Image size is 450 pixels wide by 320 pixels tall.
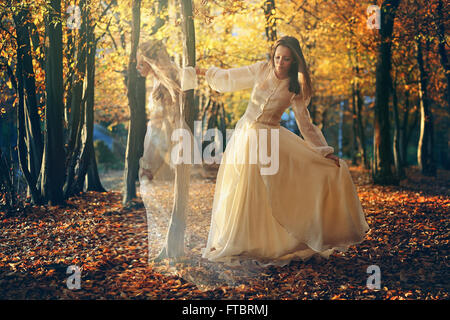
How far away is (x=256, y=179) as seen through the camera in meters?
4.91

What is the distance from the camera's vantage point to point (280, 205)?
194 inches

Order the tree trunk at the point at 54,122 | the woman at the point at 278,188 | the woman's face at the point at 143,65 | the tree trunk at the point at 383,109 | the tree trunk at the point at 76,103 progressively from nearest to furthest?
the woman at the point at 278,188, the woman's face at the point at 143,65, the tree trunk at the point at 54,122, the tree trunk at the point at 76,103, the tree trunk at the point at 383,109

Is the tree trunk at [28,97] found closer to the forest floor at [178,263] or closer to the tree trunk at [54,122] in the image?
the tree trunk at [54,122]

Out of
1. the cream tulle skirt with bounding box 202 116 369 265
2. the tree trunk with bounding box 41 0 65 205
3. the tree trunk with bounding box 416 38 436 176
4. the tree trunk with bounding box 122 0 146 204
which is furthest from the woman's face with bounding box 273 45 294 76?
the tree trunk with bounding box 416 38 436 176

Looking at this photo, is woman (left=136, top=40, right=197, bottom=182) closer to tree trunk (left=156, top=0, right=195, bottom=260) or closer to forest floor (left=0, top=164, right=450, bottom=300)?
tree trunk (left=156, top=0, right=195, bottom=260)

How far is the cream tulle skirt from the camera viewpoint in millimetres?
4898

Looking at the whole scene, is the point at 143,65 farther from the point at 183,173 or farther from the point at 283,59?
the point at 283,59

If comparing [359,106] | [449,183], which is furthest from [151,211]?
[359,106]

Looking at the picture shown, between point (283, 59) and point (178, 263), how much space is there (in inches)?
109

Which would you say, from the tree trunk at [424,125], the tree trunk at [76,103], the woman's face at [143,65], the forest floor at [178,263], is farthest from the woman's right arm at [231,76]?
the tree trunk at [424,125]

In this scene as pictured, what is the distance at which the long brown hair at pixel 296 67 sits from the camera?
15.6 feet

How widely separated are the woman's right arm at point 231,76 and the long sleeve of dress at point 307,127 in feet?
1.92

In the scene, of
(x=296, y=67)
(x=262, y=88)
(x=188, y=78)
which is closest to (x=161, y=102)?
(x=188, y=78)

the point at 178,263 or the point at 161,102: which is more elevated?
the point at 161,102
